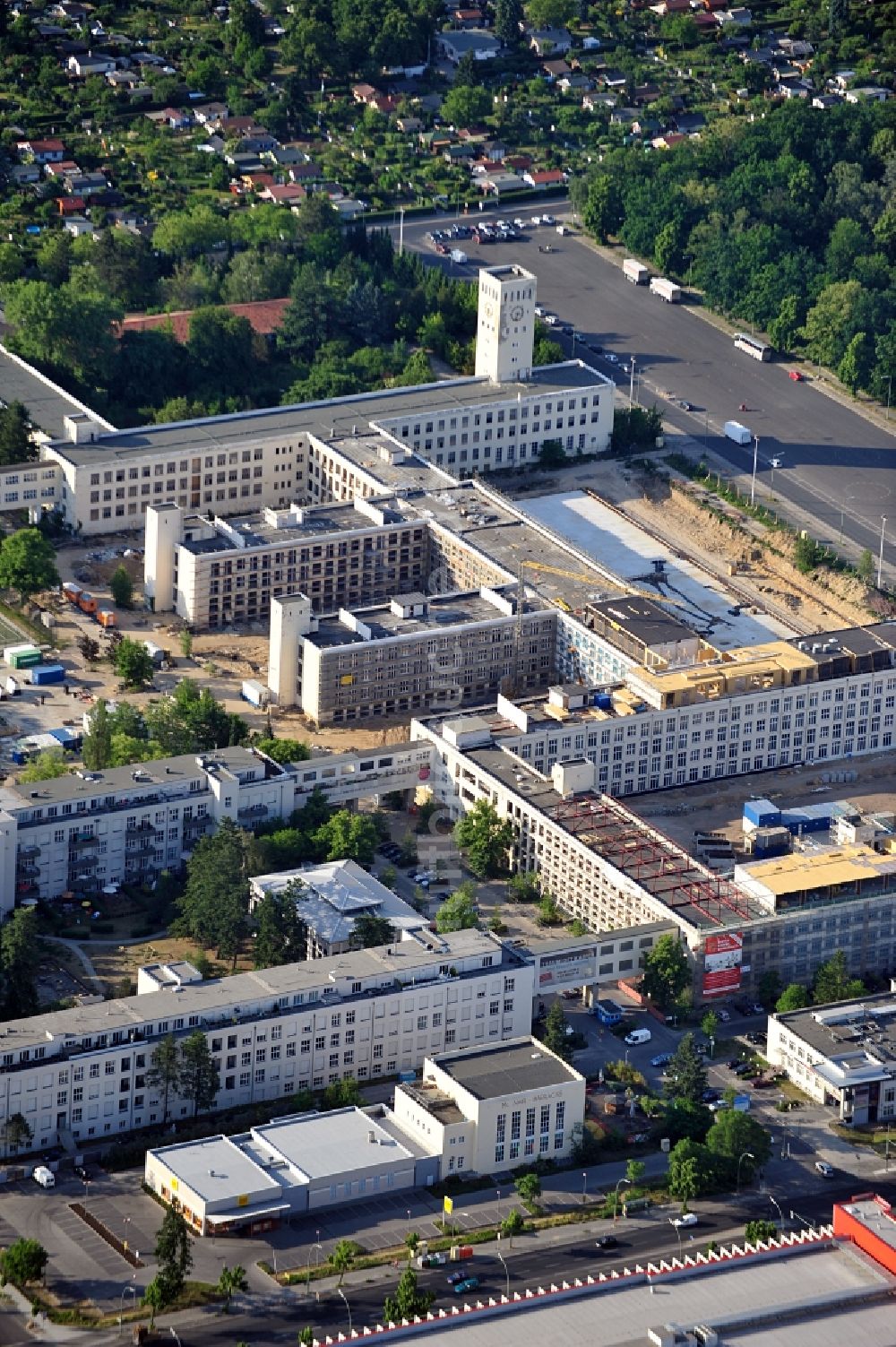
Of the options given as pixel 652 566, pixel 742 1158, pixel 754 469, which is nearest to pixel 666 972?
pixel 742 1158

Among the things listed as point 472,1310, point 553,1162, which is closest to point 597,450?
point 553,1162

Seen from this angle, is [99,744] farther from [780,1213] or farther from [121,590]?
[780,1213]

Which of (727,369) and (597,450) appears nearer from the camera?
(597,450)

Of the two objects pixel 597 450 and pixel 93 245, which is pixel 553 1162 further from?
pixel 93 245

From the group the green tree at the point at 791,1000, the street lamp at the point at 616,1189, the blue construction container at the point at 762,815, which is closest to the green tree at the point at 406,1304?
the street lamp at the point at 616,1189

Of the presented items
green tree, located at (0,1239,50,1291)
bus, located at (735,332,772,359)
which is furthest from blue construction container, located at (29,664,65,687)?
bus, located at (735,332,772,359)
